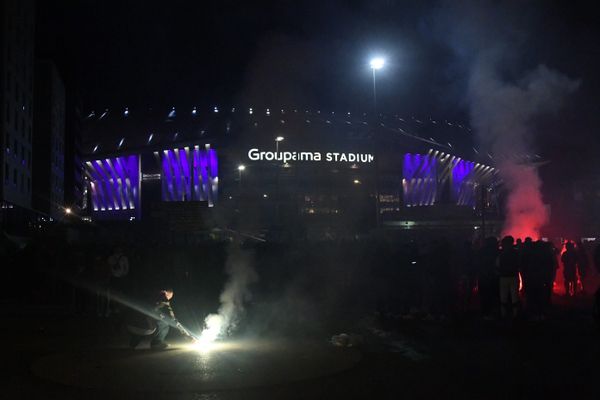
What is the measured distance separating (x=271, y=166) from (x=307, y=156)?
429 centimetres

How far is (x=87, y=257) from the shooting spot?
1627cm

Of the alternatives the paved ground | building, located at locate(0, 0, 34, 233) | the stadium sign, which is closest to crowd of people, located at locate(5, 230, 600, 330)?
the paved ground

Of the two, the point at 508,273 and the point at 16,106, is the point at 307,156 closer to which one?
the point at 16,106

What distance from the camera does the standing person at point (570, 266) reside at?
16.9m

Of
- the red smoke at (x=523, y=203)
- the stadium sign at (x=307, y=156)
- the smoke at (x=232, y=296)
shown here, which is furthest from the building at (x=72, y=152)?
the smoke at (x=232, y=296)

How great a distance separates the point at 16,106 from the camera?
155 ft

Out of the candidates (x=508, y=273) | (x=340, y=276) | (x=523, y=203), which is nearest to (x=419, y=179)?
(x=523, y=203)

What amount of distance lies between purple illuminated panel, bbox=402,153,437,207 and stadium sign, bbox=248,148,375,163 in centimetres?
957

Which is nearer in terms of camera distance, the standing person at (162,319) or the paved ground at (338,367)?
the paved ground at (338,367)

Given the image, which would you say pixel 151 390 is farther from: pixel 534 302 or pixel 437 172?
pixel 437 172

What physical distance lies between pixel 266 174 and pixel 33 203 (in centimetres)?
2609

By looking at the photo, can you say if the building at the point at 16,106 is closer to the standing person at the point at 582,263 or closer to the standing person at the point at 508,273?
the standing person at the point at 582,263

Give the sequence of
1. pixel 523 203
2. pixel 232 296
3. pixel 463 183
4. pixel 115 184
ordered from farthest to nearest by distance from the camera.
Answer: pixel 463 183 → pixel 115 184 → pixel 523 203 → pixel 232 296

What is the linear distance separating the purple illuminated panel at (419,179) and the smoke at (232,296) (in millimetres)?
63637
